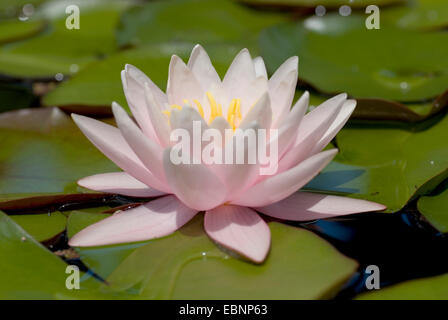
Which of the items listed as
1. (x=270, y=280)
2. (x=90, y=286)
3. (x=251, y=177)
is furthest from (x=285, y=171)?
(x=90, y=286)

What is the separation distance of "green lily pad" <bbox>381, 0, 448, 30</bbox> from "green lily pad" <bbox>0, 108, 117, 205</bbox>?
230 centimetres

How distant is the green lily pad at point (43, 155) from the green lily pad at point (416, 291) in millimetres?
1103

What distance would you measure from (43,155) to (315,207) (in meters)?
1.16

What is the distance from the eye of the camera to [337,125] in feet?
5.55

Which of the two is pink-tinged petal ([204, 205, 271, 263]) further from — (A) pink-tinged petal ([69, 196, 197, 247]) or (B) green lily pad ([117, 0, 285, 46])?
(B) green lily pad ([117, 0, 285, 46])

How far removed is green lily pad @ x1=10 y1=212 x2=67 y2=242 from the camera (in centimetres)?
164

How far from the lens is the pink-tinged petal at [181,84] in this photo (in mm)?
1707

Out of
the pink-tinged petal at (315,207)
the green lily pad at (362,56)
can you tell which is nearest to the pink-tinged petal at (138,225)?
the pink-tinged petal at (315,207)

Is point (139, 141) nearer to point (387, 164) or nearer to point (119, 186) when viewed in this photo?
point (119, 186)

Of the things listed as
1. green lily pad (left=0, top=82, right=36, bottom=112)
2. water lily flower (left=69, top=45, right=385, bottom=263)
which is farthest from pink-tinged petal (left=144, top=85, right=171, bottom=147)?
green lily pad (left=0, top=82, right=36, bottom=112)

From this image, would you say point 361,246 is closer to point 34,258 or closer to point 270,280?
point 270,280

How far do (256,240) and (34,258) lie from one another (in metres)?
0.66

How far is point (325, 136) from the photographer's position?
65.7 inches

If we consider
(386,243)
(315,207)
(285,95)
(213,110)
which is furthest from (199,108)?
(386,243)
